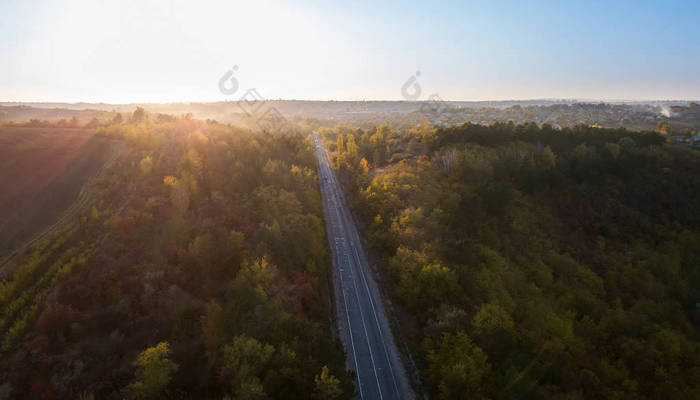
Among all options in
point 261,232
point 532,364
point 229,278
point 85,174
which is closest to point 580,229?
point 532,364

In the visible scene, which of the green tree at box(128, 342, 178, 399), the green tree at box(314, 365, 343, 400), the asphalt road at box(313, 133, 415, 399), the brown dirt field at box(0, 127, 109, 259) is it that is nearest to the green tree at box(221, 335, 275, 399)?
the green tree at box(128, 342, 178, 399)

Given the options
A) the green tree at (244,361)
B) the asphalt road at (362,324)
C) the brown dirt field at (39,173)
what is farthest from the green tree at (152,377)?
the brown dirt field at (39,173)

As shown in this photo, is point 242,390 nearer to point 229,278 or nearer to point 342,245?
point 229,278

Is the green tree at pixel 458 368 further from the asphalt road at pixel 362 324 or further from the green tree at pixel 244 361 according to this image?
the green tree at pixel 244 361

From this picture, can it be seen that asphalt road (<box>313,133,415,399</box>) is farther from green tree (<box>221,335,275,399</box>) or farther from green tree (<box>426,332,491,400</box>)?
green tree (<box>221,335,275,399</box>)

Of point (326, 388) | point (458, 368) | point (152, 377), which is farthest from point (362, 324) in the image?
point (152, 377)

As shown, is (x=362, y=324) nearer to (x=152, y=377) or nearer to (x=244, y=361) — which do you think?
(x=244, y=361)
